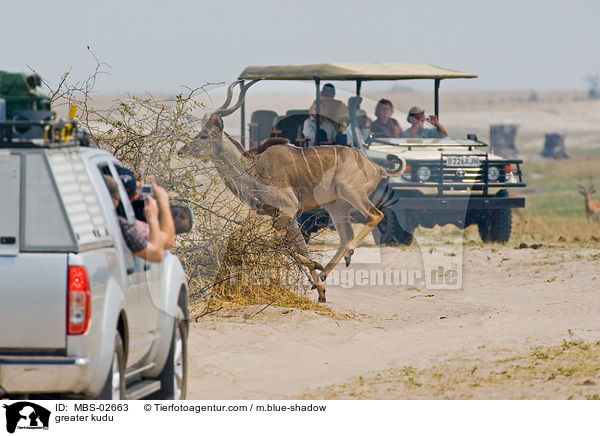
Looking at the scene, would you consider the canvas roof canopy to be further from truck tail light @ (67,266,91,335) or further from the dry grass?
truck tail light @ (67,266,91,335)

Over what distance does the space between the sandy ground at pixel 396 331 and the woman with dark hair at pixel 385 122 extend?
7.65 ft

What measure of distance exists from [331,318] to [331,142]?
5388 millimetres

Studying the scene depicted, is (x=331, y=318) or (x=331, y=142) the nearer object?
(x=331, y=318)

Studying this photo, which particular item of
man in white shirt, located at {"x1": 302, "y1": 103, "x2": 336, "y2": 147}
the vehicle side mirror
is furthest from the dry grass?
man in white shirt, located at {"x1": 302, "y1": 103, "x2": 336, "y2": 147}

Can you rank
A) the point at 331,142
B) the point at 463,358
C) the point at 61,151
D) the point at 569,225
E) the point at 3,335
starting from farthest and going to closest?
the point at 569,225
the point at 331,142
the point at 463,358
the point at 61,151
the point at 3,335

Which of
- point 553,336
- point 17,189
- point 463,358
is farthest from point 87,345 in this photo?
point 553,336

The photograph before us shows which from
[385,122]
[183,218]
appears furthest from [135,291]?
[385,122]

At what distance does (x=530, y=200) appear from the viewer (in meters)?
30.3

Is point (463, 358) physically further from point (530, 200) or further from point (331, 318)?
point (530, 200)

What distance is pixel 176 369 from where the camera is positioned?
6930 mm

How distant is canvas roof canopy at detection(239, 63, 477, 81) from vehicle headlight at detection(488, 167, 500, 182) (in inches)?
54.1

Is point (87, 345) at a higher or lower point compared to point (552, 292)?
higher

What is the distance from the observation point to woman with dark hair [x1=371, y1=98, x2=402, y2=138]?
17.1 meters

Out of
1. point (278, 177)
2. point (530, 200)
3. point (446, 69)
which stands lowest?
point (530, 200)
